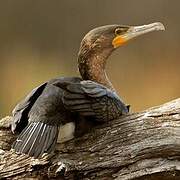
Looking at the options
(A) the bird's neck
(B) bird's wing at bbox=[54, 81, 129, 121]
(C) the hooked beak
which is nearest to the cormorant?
(B) bird's wing at bbox=[54, 81, 129, 121]

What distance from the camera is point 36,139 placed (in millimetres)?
2373

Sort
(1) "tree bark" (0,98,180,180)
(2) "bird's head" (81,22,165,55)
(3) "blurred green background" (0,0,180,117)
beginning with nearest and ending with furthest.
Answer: (1) "tree bark" (0,98,180,180) < (2) "bird's head" (81,22,165,55) < (3) "blurred green background" (0,0,180,117)

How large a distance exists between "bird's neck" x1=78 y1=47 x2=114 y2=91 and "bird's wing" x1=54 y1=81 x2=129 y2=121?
225 mm

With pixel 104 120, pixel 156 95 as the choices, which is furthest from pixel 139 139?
pixel 156 95

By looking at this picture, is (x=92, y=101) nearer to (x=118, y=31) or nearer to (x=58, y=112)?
(x=58, y=112)

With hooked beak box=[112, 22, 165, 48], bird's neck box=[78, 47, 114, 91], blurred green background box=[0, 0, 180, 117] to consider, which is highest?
hooked beak box=[112, 22, 165, 48]

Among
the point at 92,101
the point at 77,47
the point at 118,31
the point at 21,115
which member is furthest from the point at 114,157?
the point at 77,47

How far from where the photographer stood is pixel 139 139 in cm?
253

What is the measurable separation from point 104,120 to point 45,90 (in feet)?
0.73

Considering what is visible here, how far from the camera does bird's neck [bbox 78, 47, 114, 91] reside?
2811 mm

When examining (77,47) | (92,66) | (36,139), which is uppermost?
(92,66)

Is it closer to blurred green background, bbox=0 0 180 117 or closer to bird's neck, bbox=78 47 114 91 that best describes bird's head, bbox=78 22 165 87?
bird's neck, bbox=78 47 114 91

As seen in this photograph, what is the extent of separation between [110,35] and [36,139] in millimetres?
631

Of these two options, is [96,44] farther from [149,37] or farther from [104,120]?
[149,37]
